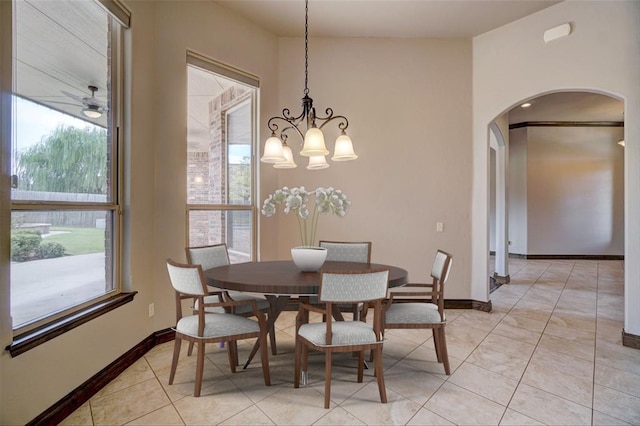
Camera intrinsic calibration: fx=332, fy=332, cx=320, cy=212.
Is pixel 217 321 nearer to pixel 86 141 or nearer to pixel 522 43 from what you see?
pixel 86 141

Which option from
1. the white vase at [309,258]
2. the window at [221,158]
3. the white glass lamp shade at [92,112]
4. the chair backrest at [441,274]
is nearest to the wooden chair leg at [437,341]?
the chair backrest at [441,274]

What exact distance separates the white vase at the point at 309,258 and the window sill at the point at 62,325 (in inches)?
53.8

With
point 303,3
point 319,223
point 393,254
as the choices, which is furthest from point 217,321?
point 303,3

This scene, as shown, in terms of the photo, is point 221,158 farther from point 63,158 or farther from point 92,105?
point 63,158

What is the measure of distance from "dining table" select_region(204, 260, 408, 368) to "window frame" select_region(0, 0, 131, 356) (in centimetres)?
75

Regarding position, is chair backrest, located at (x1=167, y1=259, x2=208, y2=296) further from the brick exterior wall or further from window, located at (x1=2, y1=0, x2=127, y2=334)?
the brick exterior wall

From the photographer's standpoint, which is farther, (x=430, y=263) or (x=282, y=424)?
(x=430, y=263)

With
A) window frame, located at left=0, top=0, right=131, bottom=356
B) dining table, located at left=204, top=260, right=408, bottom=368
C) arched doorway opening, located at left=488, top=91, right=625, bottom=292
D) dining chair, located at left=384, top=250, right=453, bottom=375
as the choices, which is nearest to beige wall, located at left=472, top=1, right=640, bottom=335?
dining chair, located at left=384, top=250, right=453, bottom=375

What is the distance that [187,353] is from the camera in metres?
2.84

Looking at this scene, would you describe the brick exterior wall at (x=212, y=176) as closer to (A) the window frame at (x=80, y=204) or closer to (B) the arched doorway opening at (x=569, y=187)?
(A) the window frame at (x=80, y=204)

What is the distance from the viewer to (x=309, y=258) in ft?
8.46

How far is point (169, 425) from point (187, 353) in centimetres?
99

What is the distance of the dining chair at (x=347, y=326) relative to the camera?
1945 mm

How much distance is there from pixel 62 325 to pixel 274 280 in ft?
4.13
